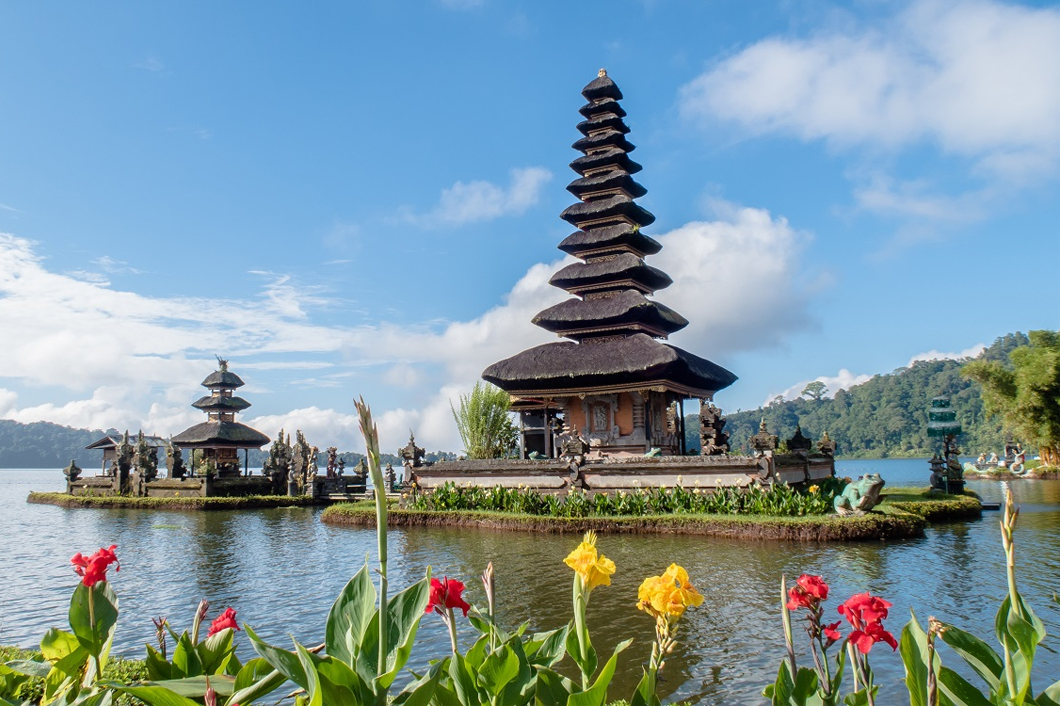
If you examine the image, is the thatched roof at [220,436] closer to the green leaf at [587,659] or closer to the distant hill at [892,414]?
the green leaf at [587,659]

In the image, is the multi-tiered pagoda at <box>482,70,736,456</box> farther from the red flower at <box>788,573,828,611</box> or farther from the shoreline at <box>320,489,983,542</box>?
the red flower at <box>788,573,828,611</box>

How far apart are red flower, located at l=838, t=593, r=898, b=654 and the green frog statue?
1433 cm

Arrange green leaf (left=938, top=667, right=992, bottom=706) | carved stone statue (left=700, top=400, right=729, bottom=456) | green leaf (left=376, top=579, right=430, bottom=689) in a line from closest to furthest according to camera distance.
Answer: green leaf (left=376, top=579, right=430, bottom=689)
green leaf (left=938, top=667, right=992, bottom=706)
carved stone statue (left=700, top=400, right=729, bottom=456)

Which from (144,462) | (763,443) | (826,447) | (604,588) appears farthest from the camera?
(144,462)

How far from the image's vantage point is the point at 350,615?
8.37ft

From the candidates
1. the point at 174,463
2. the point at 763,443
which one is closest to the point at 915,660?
the point at 763,443

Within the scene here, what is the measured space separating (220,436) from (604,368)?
2554 centimetres

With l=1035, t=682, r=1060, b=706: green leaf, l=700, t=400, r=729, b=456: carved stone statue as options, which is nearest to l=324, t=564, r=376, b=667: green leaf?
l=1035, t=682, r=1060, b=706: green leaf

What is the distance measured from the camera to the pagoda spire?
2731 centimetres

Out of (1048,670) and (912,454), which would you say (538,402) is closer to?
(1048,670)

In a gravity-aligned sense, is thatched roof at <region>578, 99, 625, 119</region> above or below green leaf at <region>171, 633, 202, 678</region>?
above

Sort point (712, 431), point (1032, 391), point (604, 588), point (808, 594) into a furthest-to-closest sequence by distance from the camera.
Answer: point (1032, 391) → point (712, 431) → point (604, 588) → point (808, 594)

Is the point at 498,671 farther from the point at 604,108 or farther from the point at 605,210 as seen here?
the point at 604,108

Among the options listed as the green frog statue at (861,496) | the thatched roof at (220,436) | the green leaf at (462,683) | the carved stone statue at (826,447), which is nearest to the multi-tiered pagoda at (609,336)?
the carved stone statue at (826,447)
